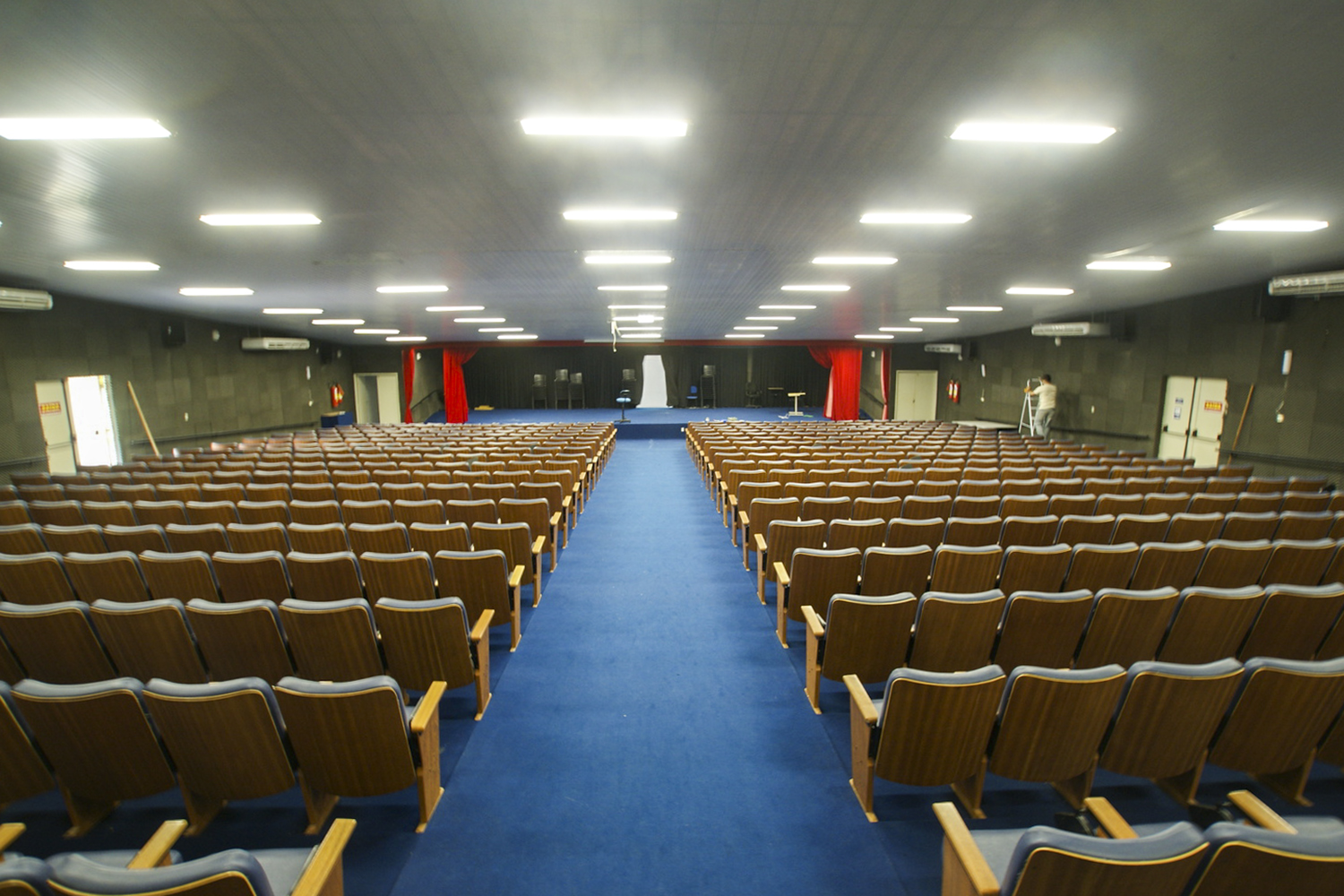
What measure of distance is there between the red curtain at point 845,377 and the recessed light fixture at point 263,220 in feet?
Result: 65.0

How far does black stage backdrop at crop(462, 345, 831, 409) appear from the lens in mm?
27453

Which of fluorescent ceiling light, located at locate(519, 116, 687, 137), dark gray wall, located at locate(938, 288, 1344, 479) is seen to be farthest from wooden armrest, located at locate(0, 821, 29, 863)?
dark gray wall, located at locate(938, 288, 1344, 479)

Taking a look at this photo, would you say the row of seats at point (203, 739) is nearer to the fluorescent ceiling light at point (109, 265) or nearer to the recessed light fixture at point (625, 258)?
the recessed light fixture at point (625, 258)

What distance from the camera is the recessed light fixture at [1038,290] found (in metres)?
9.48

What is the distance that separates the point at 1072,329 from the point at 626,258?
441 inches

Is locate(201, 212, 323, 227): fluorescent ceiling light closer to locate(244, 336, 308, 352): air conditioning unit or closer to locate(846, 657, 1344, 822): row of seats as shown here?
locate(846, 657, 1344, 822): row of seats

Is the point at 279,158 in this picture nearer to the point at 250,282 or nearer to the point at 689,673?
the point at 689,673

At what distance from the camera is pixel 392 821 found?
2.54 m

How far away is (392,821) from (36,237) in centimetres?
729

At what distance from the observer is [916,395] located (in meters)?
23.1

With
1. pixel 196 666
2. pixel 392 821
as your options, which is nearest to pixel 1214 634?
pixel 392 821

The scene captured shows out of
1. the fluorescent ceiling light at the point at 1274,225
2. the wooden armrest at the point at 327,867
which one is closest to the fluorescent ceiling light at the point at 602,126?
the wooden armrest at the point at 327,867

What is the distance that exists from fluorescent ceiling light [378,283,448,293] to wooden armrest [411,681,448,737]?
8076 millimetres

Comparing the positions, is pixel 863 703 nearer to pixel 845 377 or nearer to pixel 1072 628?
pixel 1072 628
